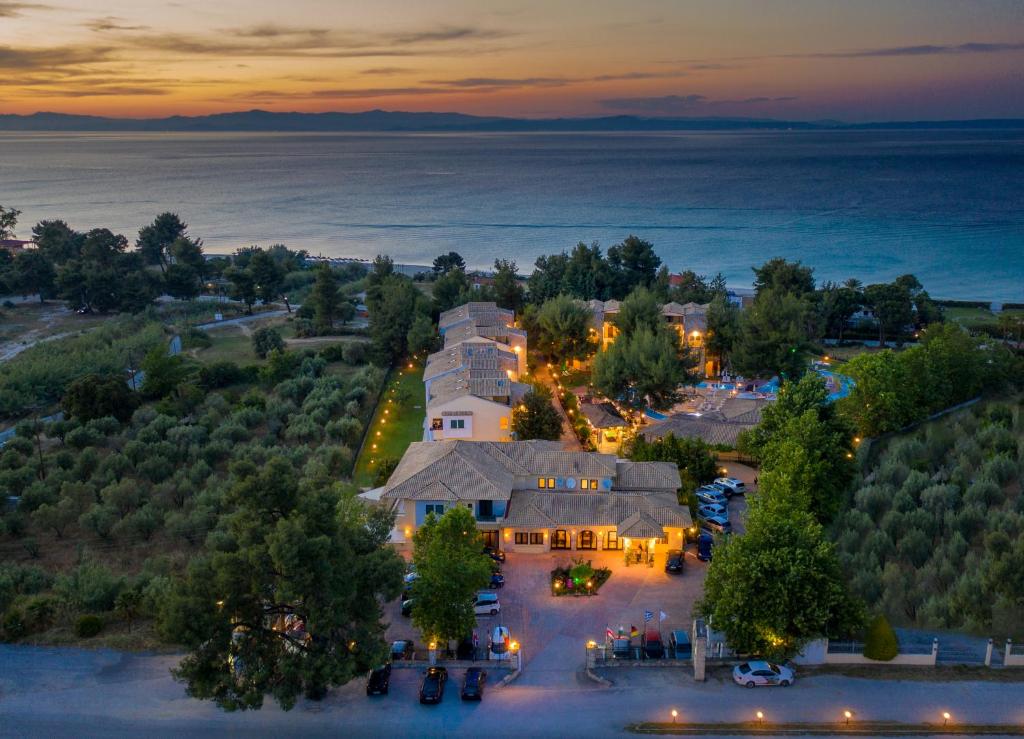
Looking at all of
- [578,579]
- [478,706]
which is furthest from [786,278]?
[478,706]

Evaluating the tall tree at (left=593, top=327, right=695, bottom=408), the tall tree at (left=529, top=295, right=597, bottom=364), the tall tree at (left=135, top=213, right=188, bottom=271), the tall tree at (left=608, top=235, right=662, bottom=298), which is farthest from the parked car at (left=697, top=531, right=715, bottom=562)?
the tall tree at (left=135, top=213, right=188, bottom=271)

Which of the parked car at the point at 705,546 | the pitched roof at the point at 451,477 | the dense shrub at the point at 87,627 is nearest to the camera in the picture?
the dense shrub at the point at 87,627

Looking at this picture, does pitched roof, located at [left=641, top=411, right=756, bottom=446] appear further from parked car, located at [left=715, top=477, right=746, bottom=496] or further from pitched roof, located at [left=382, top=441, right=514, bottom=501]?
pitched roof, located at [left=382, top=441, right=514, bottom=501]

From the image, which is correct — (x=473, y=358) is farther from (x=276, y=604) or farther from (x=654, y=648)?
(x=276, y=604)

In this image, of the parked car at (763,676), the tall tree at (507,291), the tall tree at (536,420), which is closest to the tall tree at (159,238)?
the tall tree at (507,291)

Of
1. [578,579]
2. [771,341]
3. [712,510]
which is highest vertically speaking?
[771,341]

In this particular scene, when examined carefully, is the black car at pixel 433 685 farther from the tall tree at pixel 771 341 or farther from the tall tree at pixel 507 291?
the tall tree at pixel 507 291

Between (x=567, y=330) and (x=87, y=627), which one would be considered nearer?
(x=87, y=627)
